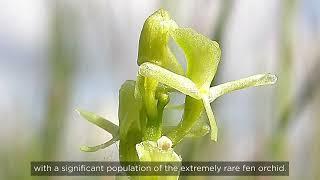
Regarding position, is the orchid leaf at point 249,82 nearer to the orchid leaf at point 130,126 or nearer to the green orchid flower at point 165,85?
the green orchid flower at point 165,85

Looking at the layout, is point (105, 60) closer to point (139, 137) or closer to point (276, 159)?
point (276, 159)

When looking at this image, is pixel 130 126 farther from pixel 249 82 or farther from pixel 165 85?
pixel 249 82

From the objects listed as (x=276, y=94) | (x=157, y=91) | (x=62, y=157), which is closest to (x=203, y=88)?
(x=157, y=91)

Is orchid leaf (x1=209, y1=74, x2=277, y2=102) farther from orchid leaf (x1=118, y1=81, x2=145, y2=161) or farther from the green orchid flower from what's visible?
orchid leaf (x1=118, y1=81, x2=145, y2=161)

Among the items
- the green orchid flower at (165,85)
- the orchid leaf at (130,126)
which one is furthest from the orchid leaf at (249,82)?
the orchid leaf at (130,126)

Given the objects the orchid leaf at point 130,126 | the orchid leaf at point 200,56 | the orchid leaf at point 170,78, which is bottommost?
the orchid leaf at point 130,126

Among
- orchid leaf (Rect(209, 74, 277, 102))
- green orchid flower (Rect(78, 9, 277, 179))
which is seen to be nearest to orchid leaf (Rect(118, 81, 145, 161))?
green orchid flower (Rect(78, 9, 277, 179))

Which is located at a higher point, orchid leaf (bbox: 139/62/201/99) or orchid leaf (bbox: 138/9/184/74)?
orchid leaf (bbox: 138/9/184/74)

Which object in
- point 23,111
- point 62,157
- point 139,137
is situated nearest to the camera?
point 139,137

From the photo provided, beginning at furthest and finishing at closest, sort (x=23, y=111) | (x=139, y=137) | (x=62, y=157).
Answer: (x=23, y=111) → (x=62, y=157) → (x=139, y=137)

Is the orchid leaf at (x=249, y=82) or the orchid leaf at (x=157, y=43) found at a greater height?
the orchid leaf at (x=157, y=43)

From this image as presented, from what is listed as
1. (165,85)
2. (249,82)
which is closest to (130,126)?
(165,85)
